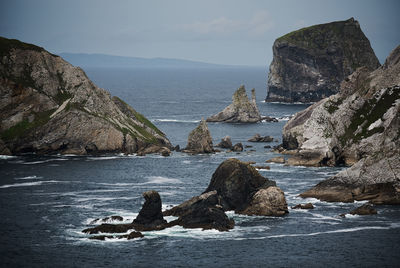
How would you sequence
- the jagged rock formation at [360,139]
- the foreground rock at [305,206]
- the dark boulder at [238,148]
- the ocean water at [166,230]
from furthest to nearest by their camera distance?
the dark boulder at [238,148], the jagged rock formation at [360,139], the foreground rock at [305,206], the ocean water at [166,230]

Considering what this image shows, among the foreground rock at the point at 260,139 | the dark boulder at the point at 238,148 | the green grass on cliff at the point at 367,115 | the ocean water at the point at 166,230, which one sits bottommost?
the ocean water at the point at 166,230

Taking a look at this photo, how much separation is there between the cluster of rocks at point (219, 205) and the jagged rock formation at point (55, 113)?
191 feet

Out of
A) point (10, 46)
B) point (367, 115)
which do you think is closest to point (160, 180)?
point (367, 115)

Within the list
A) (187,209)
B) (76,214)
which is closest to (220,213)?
(187,209)

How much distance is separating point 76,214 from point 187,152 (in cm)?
6071

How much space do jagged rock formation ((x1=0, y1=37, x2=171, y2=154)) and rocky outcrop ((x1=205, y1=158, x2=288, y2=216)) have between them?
2298 inches

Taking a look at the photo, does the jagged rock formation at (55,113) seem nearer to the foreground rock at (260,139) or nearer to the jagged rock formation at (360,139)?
the foreground rock at (260,139)

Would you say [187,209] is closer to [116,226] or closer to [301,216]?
[116,226]

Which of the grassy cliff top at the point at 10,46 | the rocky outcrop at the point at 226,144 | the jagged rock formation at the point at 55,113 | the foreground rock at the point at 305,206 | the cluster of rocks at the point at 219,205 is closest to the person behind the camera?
the cluster of rocks at the point at 219,205

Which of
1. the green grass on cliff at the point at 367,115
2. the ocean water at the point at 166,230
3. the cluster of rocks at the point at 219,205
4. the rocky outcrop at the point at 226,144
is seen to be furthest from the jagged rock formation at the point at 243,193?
the rocky outcrop at the point at 226,144

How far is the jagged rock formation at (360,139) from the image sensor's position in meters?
88.3

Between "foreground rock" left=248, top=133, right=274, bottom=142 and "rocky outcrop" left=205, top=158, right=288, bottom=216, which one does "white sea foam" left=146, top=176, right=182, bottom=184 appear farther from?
"foreground rock" left=248, top=133, right=274, bottom=142

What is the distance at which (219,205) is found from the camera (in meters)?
81.6

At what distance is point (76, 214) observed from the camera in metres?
84.2
